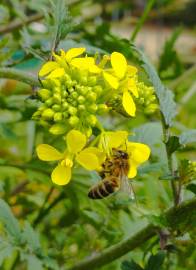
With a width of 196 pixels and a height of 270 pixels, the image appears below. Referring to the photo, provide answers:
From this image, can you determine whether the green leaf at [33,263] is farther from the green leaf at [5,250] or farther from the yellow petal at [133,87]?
the yellow petal at [133,87]

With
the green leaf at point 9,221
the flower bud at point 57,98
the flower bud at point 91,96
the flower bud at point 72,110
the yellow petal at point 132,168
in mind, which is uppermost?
the flower bud at point 91,96

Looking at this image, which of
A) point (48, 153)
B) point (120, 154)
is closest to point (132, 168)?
point (120, 154)

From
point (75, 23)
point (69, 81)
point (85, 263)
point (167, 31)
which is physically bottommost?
point (85, 263)

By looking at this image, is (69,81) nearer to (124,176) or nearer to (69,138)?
(69,138)

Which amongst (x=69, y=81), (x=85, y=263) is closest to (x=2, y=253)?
(x=85, y=263)

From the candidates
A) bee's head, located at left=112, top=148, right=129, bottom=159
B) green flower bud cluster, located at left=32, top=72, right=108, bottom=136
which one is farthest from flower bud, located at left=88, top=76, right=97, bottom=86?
bee's head, located at left=112, top=148, right=129, bottom=159

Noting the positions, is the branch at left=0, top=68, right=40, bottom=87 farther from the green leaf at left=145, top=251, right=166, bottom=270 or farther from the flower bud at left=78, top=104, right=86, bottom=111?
the green leaf at left=145, top=251, right=166, bottom=270

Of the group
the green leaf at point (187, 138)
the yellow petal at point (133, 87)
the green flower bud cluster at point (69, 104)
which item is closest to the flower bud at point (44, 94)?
the green flower bud cluster at point (69, 104)
